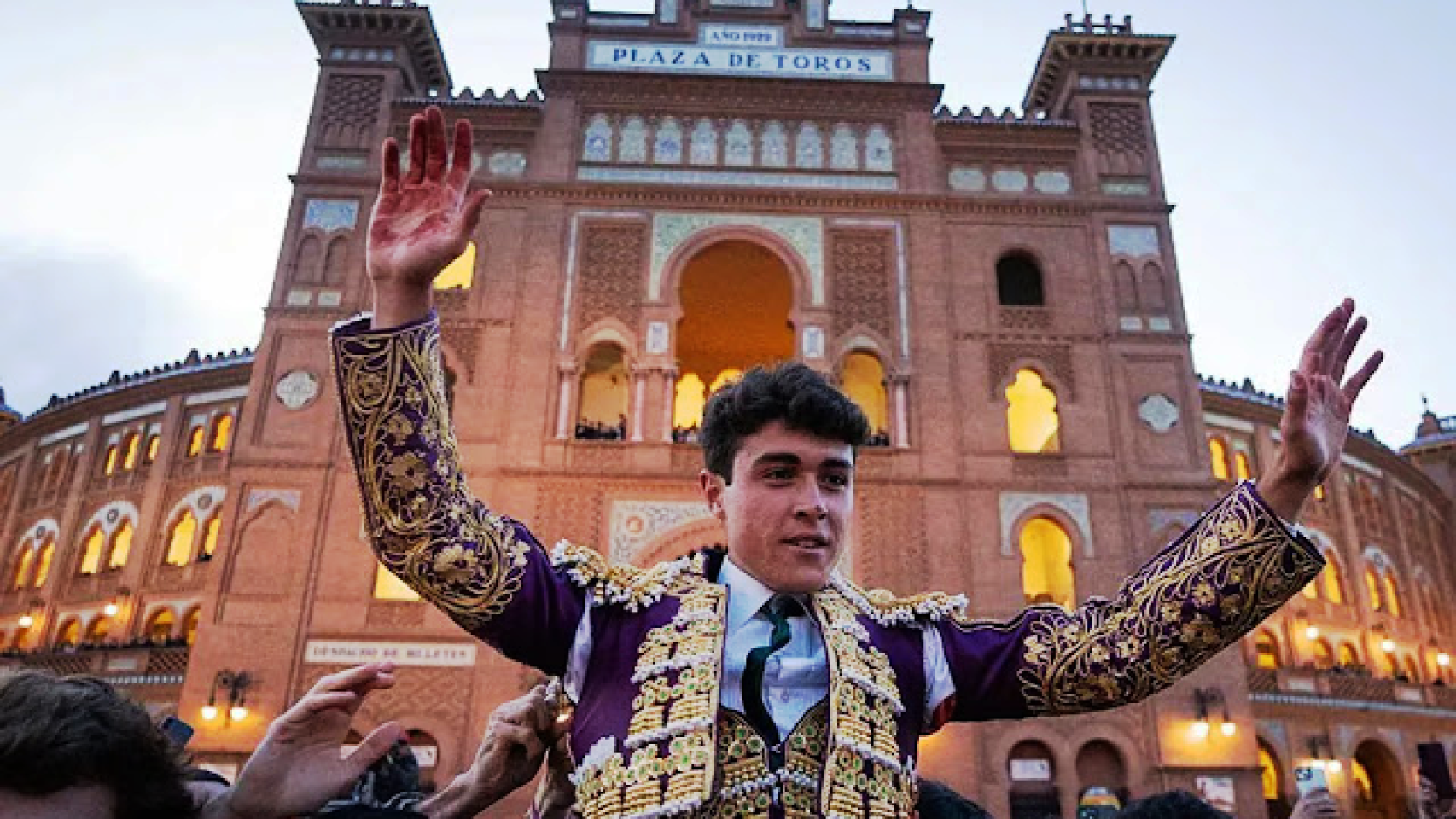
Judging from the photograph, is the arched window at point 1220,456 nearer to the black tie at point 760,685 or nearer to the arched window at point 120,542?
the black tie at point 760,685

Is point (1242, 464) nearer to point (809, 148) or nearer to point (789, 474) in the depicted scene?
point (809, 148)

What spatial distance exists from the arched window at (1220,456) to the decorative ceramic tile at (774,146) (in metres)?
14.3

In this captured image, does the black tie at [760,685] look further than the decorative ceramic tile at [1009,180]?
No

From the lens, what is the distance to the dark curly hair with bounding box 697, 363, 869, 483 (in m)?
2.01

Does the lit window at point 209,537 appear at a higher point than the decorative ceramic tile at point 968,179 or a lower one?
lower

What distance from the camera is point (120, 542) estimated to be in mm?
25547

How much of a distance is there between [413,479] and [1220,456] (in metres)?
27.5

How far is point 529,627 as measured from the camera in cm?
186

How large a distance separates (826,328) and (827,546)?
15529 millimetres

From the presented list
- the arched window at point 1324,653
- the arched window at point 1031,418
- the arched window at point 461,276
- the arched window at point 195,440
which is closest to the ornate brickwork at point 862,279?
the arched window at point 1031,418

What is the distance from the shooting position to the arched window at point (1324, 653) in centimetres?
2480

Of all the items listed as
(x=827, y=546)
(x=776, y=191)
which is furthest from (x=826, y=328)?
(x=827, y=546)

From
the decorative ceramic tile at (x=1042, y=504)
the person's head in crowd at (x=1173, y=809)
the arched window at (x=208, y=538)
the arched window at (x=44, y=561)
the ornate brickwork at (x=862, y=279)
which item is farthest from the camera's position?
the arched window at (x=44, y=561)

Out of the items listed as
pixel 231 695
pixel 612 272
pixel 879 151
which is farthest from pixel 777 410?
pixel 879 151
